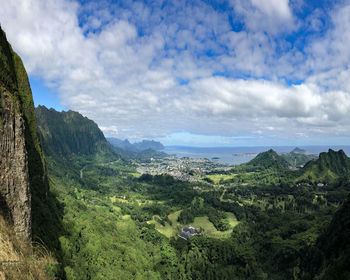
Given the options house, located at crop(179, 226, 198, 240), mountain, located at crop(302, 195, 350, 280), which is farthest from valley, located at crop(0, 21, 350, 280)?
house, located at crop(179, 226, 198, 240)

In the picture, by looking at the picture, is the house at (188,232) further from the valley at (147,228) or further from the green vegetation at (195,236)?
the green vegetation at (195,236)

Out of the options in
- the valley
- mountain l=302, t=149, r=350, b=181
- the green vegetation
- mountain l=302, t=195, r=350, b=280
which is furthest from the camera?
mountain l=302, t=149, r=350, b=181

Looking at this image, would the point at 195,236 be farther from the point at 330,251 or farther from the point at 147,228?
the point at 330,251

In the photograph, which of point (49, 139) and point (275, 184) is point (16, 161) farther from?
point (49, 139)

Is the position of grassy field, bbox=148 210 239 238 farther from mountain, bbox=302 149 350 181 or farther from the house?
mountain, bbox=302 149 350 181

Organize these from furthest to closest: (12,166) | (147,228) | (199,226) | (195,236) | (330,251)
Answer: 1. (199,226)
2. (147,228)
3. (195,236)
4. (330,251)
5. (12,166)

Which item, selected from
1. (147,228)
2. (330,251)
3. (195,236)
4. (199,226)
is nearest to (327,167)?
(199,226)
